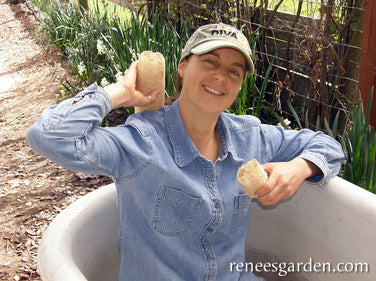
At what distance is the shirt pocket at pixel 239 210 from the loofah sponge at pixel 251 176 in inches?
5.4

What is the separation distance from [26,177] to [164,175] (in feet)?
6.63

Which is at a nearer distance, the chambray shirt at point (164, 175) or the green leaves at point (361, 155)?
the chambray shirt at point (164, 175)

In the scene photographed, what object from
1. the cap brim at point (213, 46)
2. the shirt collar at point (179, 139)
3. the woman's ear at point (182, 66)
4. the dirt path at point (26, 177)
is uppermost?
the cap brim at point (213, 46)

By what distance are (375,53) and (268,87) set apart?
124 cm

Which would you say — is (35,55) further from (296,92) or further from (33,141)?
(33,141)

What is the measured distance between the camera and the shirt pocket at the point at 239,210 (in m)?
1.43

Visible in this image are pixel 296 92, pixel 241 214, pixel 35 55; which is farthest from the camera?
pixel 35 55

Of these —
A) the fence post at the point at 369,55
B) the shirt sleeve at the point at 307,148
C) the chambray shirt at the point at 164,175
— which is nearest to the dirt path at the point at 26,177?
the chambray shirt at the point at 164,175

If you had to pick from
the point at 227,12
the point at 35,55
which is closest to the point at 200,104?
the point at 227,12

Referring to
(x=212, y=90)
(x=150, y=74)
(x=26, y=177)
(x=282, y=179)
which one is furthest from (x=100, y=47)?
(x=282, y=179)

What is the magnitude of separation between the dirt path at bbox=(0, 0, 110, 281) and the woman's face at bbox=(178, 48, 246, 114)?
54.3 inches

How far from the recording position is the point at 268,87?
339cm

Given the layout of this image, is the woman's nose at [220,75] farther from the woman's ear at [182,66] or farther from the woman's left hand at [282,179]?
the woman's left hand at [282,179]

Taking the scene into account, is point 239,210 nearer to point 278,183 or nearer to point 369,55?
point 278,183
